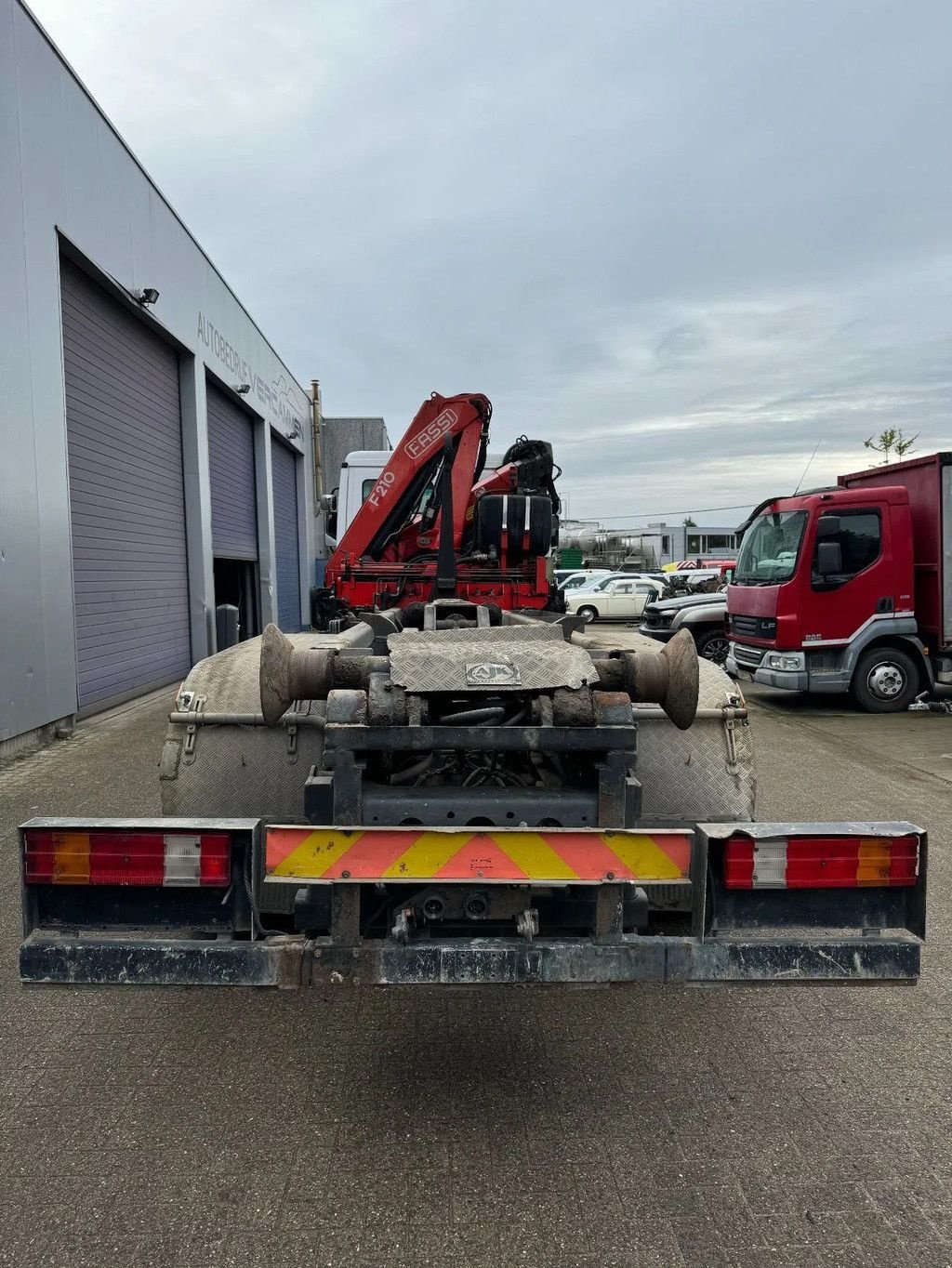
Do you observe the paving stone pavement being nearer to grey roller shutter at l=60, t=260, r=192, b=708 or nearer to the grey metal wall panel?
grey roller shutter at l=60, t=260, r=192, b=708

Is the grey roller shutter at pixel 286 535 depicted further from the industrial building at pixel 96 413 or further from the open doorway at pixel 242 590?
the industrial building at pixel 96 413

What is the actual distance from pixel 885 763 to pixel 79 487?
896 centimetres

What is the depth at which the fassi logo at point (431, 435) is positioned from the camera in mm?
9055

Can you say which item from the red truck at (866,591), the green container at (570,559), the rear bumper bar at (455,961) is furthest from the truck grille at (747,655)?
the green container at (570,559)

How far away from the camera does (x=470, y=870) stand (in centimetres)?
246

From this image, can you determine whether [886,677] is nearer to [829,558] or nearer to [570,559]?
[829,558]

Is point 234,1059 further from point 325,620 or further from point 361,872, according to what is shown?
point 325,620

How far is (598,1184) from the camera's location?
2.42 meters

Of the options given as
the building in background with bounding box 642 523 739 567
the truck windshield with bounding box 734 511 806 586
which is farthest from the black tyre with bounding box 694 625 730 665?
the building in background with bounding box 642 523 739 567

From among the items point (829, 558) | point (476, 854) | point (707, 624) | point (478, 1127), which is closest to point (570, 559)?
point (707, 624)

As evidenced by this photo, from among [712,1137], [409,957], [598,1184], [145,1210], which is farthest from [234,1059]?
[712,1137]

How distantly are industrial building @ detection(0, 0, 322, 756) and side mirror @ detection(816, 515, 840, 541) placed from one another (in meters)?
8.44

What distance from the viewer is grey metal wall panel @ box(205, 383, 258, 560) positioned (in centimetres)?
1622

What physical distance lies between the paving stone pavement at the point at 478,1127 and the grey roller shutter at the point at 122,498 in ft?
23.7
